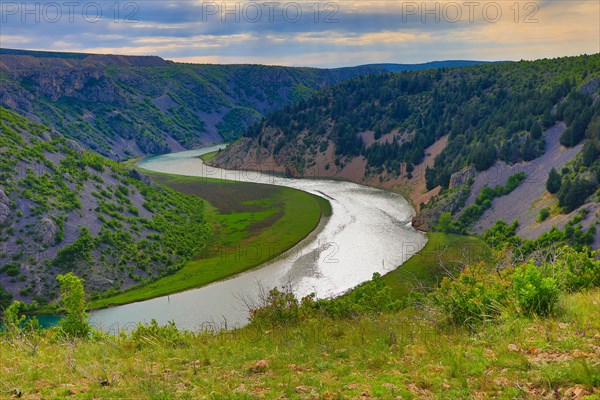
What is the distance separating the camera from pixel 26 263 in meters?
65.0

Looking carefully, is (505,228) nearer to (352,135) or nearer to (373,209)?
(373,209)

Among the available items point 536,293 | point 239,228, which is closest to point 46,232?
point 239,228

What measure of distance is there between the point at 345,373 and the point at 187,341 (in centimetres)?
915

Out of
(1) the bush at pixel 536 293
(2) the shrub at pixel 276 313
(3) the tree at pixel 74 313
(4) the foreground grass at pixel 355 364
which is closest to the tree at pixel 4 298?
Result: (3) the tree at pixel 74 313

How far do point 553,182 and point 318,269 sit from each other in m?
44.0

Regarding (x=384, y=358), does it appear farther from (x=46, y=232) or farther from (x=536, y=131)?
(x=536, y=131)

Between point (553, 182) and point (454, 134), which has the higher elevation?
point (454, 134)

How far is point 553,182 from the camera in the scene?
82.3 m

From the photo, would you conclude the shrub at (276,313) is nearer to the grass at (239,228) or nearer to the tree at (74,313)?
the tree at (74,313)

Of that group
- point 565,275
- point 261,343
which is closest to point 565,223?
point 565,275

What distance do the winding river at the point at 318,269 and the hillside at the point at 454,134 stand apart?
946 cm

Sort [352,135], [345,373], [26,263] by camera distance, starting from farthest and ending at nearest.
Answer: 1. [352,135]
2. [26,263]
3. [345,373]

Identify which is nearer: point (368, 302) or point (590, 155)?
point (368, 302)

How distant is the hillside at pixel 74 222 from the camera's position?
6631cm
